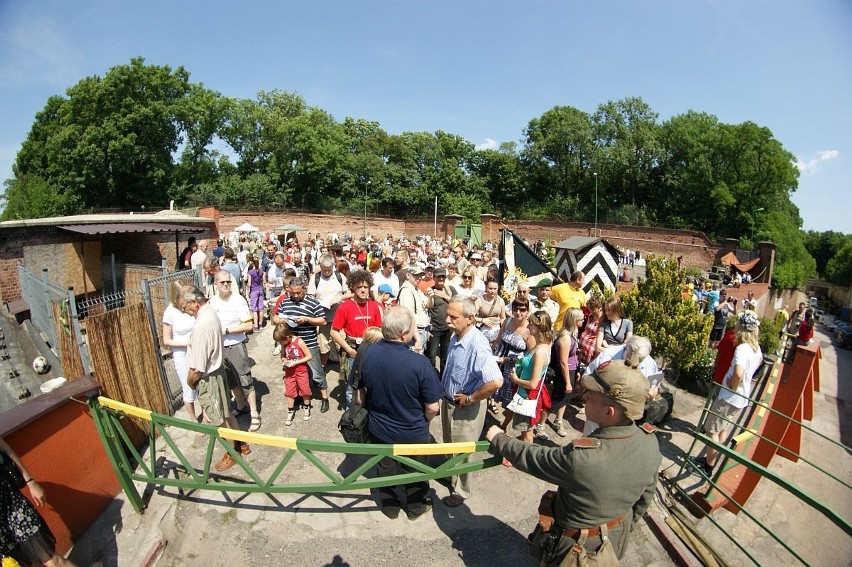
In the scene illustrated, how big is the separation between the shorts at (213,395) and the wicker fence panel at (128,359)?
91 cm

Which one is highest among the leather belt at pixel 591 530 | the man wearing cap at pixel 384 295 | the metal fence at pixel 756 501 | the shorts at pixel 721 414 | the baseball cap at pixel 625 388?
the baseball cap at pixel 625 388

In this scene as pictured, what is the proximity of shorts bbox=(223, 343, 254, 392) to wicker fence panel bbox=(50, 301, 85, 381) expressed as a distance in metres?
1.33

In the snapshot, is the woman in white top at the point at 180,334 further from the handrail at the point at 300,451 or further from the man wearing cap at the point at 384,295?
the man wearing cap at the point at 384,295

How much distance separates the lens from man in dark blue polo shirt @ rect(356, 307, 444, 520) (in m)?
3.22

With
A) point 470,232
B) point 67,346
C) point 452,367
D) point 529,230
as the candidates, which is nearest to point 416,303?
point 452,367

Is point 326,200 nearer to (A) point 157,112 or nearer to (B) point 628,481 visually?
(A) point 157,112

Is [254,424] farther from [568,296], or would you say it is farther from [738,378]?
[738,378]

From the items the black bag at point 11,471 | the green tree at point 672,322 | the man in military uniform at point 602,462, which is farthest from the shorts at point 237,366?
the green tree at point 672,322

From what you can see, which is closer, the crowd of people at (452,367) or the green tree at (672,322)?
the crowd of people at (452,367)

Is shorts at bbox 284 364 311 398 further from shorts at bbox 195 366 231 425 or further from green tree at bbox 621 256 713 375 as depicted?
green tree at bbox 621 256 713 375

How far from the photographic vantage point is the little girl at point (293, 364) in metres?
5.20

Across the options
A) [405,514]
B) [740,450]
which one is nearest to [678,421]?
[740,450]

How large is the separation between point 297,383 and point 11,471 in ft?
9.53

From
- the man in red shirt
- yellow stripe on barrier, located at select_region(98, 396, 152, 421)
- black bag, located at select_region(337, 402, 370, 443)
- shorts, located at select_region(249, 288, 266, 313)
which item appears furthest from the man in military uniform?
shorts, located at select_region(249, 288, 266, 313)
